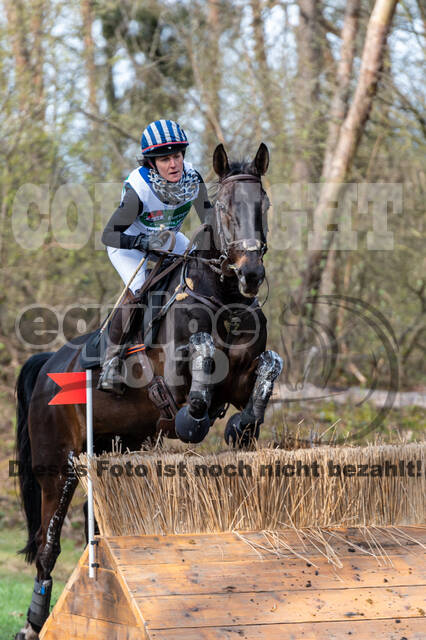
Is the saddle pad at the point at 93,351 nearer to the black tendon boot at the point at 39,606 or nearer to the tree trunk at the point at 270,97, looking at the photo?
the black tendon boot at the point at 39,606

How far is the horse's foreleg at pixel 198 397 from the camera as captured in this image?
11.6ft

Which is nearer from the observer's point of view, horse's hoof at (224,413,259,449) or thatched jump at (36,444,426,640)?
thatched jump at (36,444,426,640)

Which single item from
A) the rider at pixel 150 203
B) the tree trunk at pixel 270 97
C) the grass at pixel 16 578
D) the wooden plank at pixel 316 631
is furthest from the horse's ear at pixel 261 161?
the tree trunk at pixel 270 97

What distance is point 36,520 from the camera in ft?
17.4

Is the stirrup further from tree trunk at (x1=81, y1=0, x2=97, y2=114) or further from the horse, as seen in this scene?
tree trunk at (x1=81, y1=0, x2=97, y2=114)

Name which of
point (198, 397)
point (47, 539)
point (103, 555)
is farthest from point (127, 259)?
point (47, 539)

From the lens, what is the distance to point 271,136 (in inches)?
417

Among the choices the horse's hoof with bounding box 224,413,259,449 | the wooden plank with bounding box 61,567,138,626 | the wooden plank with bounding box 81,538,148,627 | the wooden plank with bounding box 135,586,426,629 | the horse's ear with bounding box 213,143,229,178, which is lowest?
the wooden plank with bounding box 61,567,138,626

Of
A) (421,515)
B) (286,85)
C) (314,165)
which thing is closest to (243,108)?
(286,85)

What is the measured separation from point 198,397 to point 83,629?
1.23 m

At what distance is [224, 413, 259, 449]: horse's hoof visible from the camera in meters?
3.80

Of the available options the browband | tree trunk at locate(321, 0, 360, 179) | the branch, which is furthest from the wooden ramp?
tree trunk at locate(321, 0, 360, 179)

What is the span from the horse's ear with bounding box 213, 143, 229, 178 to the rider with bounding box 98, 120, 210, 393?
1.05 ft

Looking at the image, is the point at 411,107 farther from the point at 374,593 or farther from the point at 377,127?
the point at 374,593
